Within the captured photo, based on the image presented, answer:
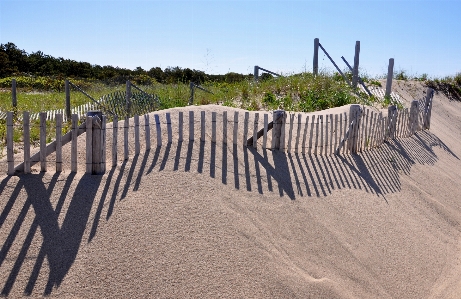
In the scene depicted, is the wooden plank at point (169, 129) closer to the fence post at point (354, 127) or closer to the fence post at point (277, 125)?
the fence post at point (277, 125)

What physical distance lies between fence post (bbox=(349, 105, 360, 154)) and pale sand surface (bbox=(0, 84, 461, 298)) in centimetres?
149

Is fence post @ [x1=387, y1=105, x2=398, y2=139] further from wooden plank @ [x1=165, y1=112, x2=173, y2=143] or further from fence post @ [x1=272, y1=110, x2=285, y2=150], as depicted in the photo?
wooden plank @ [x1=165, y1=112, x2=173, y2=143]

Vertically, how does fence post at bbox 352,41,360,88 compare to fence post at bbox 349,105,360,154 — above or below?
above

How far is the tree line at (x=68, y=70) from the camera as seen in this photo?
34.5 m

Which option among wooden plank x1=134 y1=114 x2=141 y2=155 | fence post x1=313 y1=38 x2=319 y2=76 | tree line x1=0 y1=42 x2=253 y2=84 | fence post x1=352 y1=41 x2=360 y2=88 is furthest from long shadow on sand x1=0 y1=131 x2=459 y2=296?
tree line x1=0 y1=42 x2=253 y2=84

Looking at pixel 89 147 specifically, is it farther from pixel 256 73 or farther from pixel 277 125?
pixel 256 73

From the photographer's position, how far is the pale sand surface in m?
5.04

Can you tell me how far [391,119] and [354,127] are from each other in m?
2.56

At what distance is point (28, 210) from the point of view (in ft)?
18.5

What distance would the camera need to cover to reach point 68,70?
38719 mm

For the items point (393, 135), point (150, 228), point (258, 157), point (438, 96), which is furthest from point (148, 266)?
point (438, 96)

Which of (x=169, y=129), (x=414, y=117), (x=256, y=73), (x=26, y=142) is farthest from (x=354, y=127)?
(x=256, y=73)

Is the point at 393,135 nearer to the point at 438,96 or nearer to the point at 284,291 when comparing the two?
the point at 284,291

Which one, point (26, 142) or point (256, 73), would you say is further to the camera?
point (256, 73)
